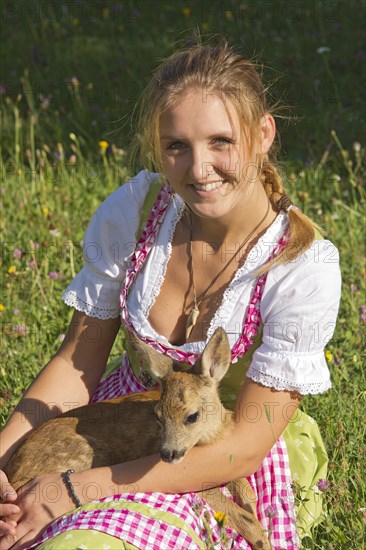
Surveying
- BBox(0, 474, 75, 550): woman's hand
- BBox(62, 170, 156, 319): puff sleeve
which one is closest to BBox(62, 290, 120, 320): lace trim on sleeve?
Result: BBox(62, 170, 156, 319): puff sleeve

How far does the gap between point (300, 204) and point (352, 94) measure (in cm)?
224

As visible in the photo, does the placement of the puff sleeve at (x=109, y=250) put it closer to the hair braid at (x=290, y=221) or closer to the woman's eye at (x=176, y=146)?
the woman's eye at (x=176, y=146)

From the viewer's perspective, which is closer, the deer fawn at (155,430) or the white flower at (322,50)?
the deer fawn at (155,430)

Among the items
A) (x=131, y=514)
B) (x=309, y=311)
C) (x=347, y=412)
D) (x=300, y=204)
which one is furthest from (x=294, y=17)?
(x=131, y=514)

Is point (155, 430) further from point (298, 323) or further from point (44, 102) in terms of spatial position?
point (44, 102)

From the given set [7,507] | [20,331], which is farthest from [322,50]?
[7,507]

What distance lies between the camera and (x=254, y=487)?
140 inches

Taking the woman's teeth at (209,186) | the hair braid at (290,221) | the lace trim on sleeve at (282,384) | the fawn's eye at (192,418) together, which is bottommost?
the fawn's eye at (192,418)

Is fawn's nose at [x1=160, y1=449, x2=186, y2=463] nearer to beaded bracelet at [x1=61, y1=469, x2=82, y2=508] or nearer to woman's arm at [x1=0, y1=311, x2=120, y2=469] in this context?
beaded bracelet at [x1=61, y1=469, x2=82, y2=508]

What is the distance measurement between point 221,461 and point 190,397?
0.24 metres

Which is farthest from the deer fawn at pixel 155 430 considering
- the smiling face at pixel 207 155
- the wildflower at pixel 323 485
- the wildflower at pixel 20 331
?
the wildflower at pixel 20 331

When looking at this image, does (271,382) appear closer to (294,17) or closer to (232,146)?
(232,146)

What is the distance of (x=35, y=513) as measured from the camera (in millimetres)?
3188

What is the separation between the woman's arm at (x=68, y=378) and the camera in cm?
374
